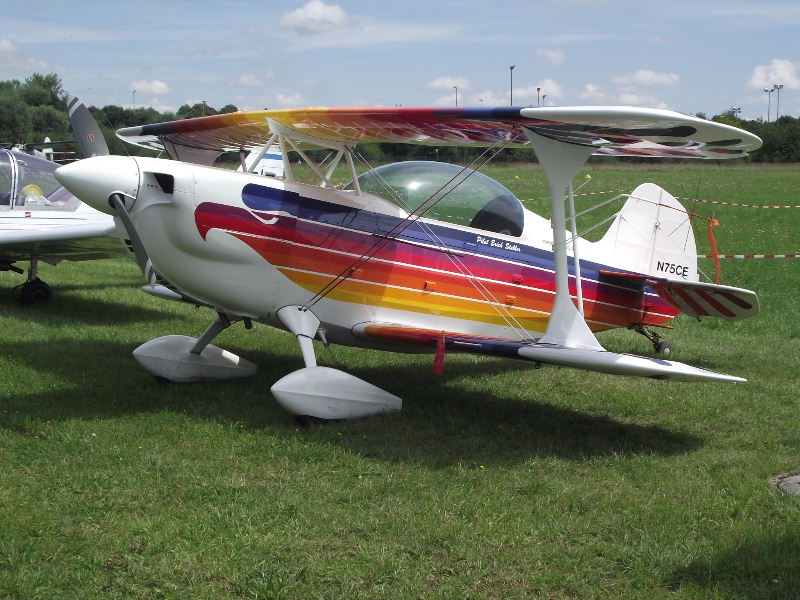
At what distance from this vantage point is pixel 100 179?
6.11m

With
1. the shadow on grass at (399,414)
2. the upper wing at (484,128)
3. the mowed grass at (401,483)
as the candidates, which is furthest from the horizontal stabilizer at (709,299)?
the shadow on grass at (399,414)

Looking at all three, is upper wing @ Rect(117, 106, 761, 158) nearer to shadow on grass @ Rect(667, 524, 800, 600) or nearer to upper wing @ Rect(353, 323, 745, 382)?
upper wing @ Rect(353, 323, 745, 382)

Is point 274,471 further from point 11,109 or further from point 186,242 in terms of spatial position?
point 11,109

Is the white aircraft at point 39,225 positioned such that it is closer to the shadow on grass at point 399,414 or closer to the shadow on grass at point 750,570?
the shadow on grass at point 399,414

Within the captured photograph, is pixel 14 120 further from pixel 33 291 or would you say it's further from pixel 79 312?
pixel 79 312

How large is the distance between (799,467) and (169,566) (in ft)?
13.5

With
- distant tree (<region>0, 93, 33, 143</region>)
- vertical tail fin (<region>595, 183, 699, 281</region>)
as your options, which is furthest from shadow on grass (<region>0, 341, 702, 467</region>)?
distant tree (<region>0, 93, 33, 143</region>)

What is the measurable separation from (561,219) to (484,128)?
100 centimetres

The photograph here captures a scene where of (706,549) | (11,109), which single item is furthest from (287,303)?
(11,109)

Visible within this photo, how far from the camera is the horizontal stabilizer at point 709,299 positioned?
6.75 metres

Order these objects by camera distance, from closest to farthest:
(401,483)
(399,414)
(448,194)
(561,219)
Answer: (401,483)
(561,219)
(399,414)
(448,194)

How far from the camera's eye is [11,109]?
48.8 meters

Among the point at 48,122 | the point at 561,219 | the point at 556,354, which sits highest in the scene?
the point at 48,122

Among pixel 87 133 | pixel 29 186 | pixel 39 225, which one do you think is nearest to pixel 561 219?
pixel 87 133
